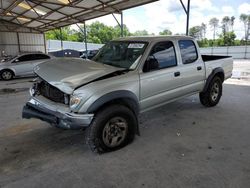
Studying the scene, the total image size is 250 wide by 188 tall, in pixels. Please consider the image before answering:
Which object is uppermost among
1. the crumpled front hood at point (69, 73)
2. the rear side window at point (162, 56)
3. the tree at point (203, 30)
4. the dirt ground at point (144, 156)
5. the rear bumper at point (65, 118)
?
the tree at point (203, 30)

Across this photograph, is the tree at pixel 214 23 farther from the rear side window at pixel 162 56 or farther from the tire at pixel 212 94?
the rear side window at pixel 162 56

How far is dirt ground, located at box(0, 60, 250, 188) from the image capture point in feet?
8.74

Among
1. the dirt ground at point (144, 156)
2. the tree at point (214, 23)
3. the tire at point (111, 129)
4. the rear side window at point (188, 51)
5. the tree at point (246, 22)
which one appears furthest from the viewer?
the tree at point (214, 23)

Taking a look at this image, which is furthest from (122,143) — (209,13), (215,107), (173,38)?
(209,13)

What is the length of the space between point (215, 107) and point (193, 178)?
3.33 metres

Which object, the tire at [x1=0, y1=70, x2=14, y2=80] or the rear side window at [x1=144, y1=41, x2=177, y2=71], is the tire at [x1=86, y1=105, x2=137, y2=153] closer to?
the rear side window at [x1=144, y1=41, x2=177, y2=71]

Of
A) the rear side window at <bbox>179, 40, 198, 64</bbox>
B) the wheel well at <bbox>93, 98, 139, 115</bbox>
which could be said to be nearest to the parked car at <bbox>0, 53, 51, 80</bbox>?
the rear side window at <bbox>179, 40, 198, 64</bbox>

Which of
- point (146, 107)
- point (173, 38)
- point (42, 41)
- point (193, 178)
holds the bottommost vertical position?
point (193, 178)

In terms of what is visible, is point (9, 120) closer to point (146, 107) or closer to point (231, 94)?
point (146, 107)

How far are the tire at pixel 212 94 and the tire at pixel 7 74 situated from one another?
9669 mm

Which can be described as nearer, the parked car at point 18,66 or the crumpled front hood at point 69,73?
the crumpled front hood at point 69,73

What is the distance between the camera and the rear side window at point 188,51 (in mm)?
4430

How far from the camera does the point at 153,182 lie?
2.62 meters

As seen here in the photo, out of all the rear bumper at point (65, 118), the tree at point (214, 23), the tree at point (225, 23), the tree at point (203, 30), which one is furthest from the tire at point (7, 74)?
the tree at point (214, 23)
